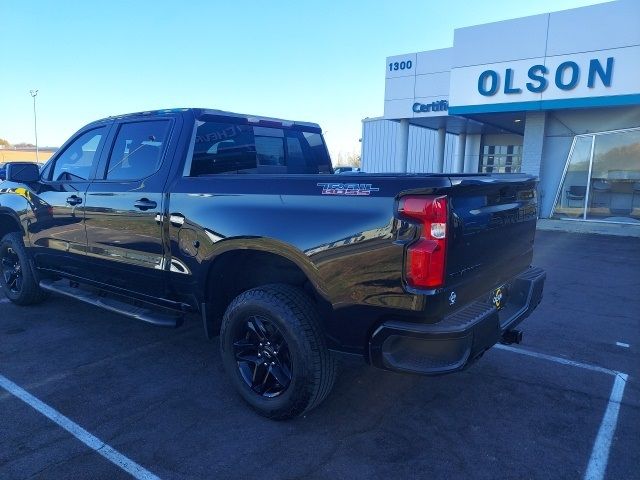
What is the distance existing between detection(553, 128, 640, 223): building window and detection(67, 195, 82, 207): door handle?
14712mm

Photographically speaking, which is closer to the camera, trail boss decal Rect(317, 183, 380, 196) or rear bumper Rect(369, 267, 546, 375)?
rear bumper Rect(369, 267, 546, 375)

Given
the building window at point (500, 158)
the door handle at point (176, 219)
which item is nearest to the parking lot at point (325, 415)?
the door handle at point (176, 219)

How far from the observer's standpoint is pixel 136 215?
3.72 m

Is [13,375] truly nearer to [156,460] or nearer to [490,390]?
[156,460]

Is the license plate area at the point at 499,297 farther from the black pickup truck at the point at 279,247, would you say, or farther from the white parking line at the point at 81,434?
the white parking line at the point at 81,434

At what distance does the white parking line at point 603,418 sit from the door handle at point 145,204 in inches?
128

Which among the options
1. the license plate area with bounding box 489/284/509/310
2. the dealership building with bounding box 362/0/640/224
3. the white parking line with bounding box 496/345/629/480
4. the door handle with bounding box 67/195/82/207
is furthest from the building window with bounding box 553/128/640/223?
the door handle with bounding box 67/195/82/207

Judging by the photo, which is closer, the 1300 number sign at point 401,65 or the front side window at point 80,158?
the front side window at point 80,158

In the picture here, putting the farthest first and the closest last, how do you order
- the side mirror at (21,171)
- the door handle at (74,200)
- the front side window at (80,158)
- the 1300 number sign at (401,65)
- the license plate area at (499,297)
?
the 1300 number sign at (401,65)
the side mirror at (21,171)
the front side window at (80,158)
the door handle at (74,200)
the license plate area at (499,297)

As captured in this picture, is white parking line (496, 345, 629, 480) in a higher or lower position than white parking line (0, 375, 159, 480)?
higher

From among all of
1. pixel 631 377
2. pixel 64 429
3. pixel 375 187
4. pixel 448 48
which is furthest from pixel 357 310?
pixel 448 48

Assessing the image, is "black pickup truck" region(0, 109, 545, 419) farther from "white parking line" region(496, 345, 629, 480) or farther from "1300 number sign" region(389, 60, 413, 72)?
"1300 number sign" region(389, 60, 413, 72)

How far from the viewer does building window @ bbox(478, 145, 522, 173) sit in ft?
73.9

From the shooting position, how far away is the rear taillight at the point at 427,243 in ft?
7.93
